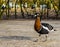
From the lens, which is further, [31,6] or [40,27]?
[31,6]

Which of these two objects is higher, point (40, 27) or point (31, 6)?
point (40, 27)

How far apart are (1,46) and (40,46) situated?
1.22 metres

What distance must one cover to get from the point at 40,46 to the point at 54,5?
1267cm

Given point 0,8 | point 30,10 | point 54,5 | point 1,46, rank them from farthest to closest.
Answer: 1. point 30,10
2. point 54,5
3. point 0,8
4. point 1,46

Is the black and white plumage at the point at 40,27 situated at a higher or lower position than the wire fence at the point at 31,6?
higher

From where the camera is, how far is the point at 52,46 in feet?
28.1

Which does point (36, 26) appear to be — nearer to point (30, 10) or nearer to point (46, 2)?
point (46, 2)

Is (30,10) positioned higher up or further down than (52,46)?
further down

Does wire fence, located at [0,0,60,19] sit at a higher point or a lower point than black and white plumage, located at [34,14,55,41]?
lower

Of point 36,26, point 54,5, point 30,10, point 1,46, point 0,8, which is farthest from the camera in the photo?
point 30,10

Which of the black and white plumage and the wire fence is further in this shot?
the wire fence

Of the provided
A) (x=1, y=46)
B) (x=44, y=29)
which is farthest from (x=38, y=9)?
(x=1, y=46)

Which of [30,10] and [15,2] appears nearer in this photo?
[15,2]

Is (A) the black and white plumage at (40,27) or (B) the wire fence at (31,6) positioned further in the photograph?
(B) the wire fence at (31,6)
